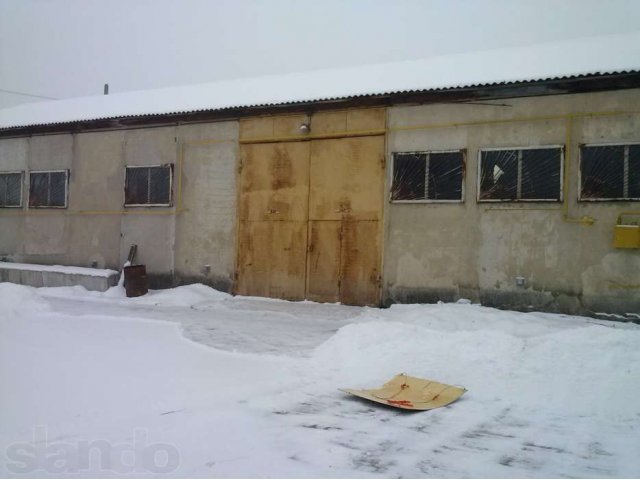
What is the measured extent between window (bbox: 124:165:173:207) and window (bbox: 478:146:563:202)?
7626 mm

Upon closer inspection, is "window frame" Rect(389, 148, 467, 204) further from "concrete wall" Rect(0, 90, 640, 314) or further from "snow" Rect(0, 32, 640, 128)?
"snow" Rect(0, 32, 640, 128)

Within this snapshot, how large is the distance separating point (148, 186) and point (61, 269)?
318 cm

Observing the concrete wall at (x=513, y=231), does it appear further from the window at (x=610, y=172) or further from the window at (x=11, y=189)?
the window at (x=11, y=189)

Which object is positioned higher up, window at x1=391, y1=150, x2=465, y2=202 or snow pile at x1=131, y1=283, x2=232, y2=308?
window at x1=391, y1=150, x2=465, y2=202

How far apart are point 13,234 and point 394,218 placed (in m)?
11.6

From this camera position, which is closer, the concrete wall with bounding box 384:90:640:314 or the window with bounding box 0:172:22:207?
the concrete wall with bounding box 384:90:640:314

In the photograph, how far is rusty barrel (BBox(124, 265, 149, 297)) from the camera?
39.8ft

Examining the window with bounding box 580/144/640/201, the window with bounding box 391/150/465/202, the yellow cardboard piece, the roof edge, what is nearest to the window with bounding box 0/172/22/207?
the roof edge

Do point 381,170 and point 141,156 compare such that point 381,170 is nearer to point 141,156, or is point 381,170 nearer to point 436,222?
point 436,222

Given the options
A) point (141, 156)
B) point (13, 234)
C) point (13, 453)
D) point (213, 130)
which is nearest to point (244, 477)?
point (13, 453)

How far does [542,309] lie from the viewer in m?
9.32

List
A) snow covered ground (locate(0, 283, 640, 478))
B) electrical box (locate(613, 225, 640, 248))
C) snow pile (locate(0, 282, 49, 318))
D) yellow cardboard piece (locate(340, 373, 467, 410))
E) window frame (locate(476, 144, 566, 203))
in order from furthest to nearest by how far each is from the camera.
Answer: window frame (locate(476, 144, 566, 203)), snow pile (locate(0, 282, 49, 318)), electrical box (locate(613, 225, 640, 248)), yellow cardboard piece (locate(340, 373, 467, 410)), snow covered ground (locate(0, 283, 640, 478))

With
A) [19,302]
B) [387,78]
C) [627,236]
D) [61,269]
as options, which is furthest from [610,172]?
[61,269]

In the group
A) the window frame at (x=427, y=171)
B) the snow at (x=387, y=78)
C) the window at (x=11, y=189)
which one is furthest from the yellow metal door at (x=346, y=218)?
the window at (x=11, y=189)
